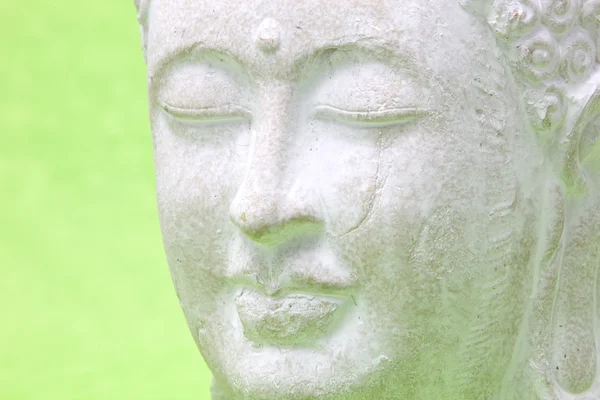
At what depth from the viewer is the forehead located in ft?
6.71

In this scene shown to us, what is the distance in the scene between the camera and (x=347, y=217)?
209 cm

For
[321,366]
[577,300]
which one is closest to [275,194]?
[321,366]

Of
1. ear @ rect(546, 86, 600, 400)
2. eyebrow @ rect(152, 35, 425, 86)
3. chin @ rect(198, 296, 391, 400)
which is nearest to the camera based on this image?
eyebrow @ rect(152, 35, 425, 86)

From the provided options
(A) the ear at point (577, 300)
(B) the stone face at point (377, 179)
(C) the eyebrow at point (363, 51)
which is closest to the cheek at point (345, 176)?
(B) the stone face at point (377, 179)

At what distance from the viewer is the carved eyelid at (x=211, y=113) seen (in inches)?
84.8

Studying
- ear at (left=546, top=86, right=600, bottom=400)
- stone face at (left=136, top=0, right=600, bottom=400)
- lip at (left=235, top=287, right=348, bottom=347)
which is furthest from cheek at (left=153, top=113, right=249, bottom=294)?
ear at (left=546, top=86, right=600, bottom=400)

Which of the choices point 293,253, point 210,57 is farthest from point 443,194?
point 210,57

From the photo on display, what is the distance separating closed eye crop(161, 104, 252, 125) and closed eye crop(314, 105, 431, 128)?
16 cm

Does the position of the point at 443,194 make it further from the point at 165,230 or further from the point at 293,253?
the point at 165,230

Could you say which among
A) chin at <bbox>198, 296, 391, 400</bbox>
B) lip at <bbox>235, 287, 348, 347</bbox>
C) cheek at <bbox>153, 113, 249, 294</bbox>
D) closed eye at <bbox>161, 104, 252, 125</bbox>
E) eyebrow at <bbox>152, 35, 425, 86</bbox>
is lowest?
chin at <bbox>198, 296, 391, 400</bbox>

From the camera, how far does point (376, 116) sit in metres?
2.06

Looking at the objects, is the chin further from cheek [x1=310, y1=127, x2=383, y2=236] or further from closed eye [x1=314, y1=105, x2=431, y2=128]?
closed eye [x1=314, y1=105, x2=431, y2=128]

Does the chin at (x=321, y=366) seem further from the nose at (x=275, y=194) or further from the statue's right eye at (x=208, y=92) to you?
the statue's right eye at (x=208, y=92)

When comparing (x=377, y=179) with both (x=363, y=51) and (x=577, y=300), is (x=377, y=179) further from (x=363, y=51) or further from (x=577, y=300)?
(x=577, y=300)
